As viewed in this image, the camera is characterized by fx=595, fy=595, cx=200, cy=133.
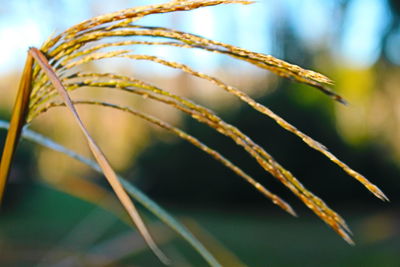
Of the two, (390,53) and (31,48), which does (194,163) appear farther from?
(31,48)

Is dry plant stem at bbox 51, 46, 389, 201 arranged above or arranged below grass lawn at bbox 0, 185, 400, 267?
above

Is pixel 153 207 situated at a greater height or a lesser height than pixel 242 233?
greater

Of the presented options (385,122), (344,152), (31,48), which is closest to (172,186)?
(344,152)

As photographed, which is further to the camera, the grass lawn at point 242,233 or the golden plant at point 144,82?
the grass lawn at point 242,233

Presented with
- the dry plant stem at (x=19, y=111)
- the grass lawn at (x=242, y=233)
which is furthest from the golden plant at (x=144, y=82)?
the grass lawn at (x=242, y=233)

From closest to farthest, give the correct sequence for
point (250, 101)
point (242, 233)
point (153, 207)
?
point (250, 101) → point (153, 207) → point (242, 233)

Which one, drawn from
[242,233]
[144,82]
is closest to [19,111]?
[144,82]

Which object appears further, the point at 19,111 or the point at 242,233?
the point at 242,233

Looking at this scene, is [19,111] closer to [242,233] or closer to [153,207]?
[153,207]

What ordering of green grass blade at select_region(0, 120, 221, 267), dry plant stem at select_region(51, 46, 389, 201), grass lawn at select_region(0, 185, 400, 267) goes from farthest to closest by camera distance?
grass lawn at select_region(0, 185, 400, 267)
green grass blade at select_region(0, 120, 221, 267)
dry plant stem at select_region(51, 46, 389, 201)

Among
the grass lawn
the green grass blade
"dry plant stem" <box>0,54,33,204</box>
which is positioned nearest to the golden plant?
"dry plant stem" <box>0,54,33,204</box>

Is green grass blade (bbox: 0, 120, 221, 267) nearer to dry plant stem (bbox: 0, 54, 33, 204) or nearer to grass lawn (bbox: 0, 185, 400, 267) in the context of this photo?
dry plant stem (bbox: 0, 54, 33, 204)

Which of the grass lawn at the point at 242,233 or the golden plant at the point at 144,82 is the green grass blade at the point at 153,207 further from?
the grass lawn at the point at 242,233
